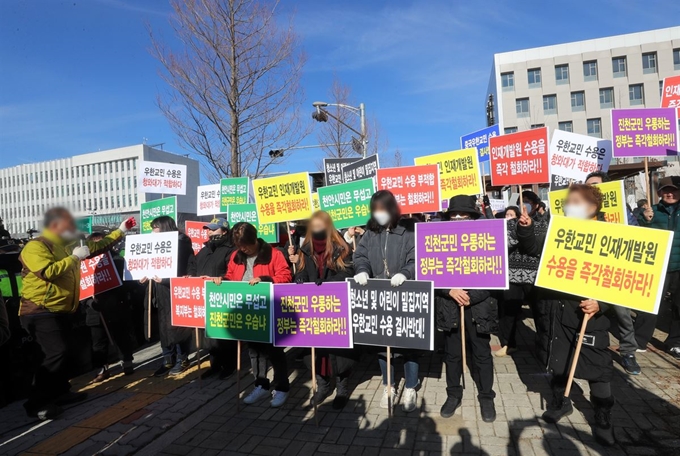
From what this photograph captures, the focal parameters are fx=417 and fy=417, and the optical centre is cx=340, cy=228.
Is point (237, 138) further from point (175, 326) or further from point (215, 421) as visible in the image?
point (215, 421)

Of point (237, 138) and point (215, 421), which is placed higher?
point (237, 138)

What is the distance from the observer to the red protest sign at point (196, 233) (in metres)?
8.02

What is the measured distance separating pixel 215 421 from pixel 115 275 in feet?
8.75

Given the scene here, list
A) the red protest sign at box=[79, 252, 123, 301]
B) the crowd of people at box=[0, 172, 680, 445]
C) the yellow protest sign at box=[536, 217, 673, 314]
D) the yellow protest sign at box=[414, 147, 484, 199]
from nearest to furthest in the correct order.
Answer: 1. the yellow protest sign at box=[536, 217, 673, 314]
2. the crowd of people at box=[0, 172, 680, 445]
3. the red protest sign at box=[79, 252, 123, 301]
4. the yellow protest sign at box=[414, 147, 484, 199]

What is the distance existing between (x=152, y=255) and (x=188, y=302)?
3.43 ft

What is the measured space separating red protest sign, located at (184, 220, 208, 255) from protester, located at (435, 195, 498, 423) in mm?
5403

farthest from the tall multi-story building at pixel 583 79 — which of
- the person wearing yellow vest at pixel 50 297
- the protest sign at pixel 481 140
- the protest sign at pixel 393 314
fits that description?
the person wearing yellow vest at pixel 50 297

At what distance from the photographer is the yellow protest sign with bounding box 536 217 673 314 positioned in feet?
10.4

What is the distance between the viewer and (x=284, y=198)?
6449mm

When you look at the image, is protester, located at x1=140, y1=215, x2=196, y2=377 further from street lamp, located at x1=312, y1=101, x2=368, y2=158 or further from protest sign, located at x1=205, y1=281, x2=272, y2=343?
street lamp, located at x1=312, y1=101, x2=368, y2=158

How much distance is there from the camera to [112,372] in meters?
6.11

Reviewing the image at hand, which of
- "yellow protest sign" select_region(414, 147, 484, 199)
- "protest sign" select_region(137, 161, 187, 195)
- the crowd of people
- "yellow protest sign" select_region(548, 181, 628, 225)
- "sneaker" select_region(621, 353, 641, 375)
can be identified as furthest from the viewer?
"protest sign" select_region(137, 161, 187, 195)

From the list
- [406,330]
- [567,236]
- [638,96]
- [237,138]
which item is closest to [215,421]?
[406,330]

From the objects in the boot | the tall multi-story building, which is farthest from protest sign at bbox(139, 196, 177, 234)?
the tall multi-story building
